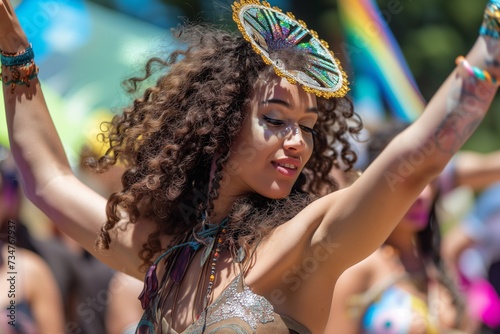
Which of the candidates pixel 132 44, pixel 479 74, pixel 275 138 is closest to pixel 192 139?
pixel 275 138

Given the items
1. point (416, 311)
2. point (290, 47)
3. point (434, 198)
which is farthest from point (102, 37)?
point (290, 47)

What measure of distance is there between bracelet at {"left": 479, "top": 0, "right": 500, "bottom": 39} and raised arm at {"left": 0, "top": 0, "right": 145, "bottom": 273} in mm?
1281

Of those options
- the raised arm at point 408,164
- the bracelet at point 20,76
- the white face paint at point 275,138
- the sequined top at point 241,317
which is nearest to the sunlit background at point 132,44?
the bracelet at point 20,76

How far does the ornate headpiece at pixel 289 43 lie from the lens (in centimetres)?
223

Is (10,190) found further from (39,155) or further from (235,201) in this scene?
(235,201)

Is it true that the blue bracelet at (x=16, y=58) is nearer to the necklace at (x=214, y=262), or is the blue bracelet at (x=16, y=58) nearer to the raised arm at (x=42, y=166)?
the raised arm at (x=42, y=166)

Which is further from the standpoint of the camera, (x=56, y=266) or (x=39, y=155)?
(x=56, y=266)

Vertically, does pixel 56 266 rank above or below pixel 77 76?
below

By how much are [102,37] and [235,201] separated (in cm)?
275

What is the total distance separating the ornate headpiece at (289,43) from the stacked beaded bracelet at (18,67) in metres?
0.62

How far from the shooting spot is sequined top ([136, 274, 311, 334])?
1.97 meters

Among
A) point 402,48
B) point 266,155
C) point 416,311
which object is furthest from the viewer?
point 402,48

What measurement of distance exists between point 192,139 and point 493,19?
41.6 inches

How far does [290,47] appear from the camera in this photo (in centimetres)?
228
